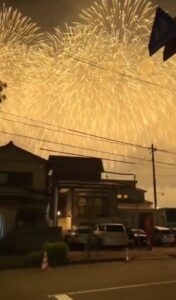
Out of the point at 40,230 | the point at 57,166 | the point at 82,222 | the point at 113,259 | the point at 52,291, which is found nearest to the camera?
the point at 52,291

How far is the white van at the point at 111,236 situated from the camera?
29609mm

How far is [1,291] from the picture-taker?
472 inches

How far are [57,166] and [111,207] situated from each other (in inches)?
267

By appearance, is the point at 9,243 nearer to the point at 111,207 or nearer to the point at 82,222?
the point at 82,222

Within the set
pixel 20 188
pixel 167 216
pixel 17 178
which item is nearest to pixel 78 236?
pixel 20 188

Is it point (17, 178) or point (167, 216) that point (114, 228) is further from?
point (167, 216)

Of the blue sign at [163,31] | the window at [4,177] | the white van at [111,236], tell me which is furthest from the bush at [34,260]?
the window at [4,177]

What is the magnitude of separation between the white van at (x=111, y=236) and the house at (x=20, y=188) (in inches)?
163

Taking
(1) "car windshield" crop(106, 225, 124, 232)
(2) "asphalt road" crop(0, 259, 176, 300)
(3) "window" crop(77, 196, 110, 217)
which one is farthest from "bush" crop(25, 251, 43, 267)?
(3) "window" crop(77, 196, 110, 217)

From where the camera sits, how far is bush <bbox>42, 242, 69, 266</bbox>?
20.0m

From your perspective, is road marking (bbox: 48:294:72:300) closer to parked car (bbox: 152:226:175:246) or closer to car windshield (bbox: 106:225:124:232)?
car windshield (bbox: 106:225:124:232)

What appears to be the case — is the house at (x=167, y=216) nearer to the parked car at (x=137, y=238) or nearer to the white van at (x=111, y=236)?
the parked car at (x=137, y=238)

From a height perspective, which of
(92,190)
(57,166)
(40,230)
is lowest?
(40,230)

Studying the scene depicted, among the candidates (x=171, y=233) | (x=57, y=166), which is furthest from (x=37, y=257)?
(x=57, y=166)
